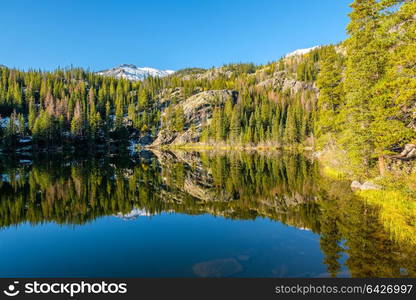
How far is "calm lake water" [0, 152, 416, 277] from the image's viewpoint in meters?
11.0

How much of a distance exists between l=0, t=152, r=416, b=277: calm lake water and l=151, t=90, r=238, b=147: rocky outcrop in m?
120

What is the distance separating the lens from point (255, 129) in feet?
410

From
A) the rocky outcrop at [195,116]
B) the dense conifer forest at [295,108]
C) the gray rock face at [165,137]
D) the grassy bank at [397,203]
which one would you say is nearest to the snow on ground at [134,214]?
the grassy bank at [397,203]

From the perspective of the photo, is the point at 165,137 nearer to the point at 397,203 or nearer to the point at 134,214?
the point at 134,214

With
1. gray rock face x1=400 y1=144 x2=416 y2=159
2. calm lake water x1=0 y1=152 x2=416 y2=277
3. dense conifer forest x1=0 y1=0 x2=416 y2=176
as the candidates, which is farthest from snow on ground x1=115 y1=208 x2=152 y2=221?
gray rock face x1=400 y1=144 x2=416 y2=159

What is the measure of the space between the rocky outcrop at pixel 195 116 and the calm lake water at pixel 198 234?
394 ft

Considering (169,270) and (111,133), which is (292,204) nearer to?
(169,270)

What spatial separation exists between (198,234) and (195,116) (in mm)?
143835

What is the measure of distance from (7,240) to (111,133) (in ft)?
422

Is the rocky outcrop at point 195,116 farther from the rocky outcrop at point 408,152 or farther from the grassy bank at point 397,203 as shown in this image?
the grassy bank at point 397,203

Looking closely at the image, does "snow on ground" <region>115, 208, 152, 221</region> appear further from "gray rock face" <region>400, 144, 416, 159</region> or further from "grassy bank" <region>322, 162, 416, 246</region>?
"gray rock face" <region>400, 144, 416, 159</region>

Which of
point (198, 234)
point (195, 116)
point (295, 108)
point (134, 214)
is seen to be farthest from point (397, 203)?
point (195, 116)

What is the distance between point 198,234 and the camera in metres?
16.1

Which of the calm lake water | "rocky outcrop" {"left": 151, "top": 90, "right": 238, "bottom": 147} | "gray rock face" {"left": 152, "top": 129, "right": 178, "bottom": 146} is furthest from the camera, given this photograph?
"rocky outcrop" {"left": 151, "top": 90, "right": 238, "bottom": 147}
